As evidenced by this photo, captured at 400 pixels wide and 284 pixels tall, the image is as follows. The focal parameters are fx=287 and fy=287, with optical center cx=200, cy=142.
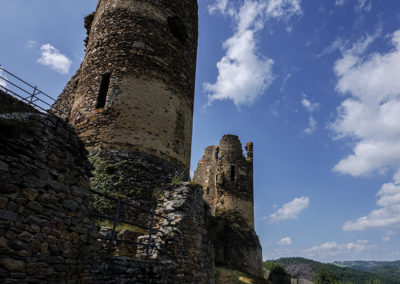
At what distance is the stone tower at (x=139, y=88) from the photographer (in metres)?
8.00

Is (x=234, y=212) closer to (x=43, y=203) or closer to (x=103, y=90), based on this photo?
(x=103, y=90)

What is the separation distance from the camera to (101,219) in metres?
6.88

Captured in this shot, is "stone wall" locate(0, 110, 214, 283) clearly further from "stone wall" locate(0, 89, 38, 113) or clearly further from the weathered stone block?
"stone wall" locate(0, 89, 38, 113)

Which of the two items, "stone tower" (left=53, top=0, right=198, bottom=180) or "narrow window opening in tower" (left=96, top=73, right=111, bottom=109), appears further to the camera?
"narrow window opening in tower" (left=96, top=73, right=111, bottom=109)

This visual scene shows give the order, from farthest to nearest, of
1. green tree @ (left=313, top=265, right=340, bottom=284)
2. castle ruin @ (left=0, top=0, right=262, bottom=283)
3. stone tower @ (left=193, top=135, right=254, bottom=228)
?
green tree @ (left=313, top=265, right=340, bottom=284) < stone tower @ (left=193, top=135, right=254, bottom=228) < castle ruin @ (left=0, top=0, right=262, bottom=283)

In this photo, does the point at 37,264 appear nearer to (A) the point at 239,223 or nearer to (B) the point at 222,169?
(A) the point at 239,223

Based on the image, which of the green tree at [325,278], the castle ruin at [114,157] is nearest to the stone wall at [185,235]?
the castle ruin at [114,157]

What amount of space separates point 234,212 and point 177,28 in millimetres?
13212

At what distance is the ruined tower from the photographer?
1806 centimetres

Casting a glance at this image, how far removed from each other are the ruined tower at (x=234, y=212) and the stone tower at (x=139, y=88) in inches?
421

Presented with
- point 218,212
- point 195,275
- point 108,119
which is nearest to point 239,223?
point 218,212

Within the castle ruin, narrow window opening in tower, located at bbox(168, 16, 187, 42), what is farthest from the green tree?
narrow window opening in tower, located at bbox(168, 16, 187, 42)

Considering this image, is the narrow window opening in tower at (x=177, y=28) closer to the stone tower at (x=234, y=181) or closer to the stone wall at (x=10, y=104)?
the stone wall at (x=10, y=104)

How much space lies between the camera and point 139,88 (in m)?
8.43
